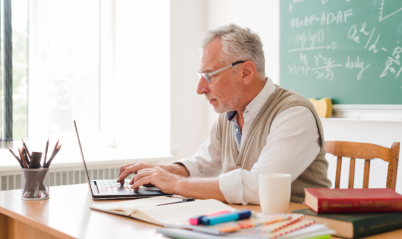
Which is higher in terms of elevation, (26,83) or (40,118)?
(26,83)

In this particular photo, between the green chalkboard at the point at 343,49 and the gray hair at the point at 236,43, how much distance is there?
774 millimetres

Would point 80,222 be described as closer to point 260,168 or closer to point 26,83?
point 260,168

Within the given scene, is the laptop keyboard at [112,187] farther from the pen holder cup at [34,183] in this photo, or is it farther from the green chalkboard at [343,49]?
the green chalkboard at [343,49]

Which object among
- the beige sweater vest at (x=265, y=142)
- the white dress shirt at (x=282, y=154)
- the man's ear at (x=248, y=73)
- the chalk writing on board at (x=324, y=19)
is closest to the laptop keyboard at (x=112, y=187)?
the white dress shirt at (x=282, y=154)

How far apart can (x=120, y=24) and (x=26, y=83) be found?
2.74ft

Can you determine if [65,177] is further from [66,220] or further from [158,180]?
[66,220]

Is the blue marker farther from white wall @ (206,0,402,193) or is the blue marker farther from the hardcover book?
white wall @ (206,0,402,193)

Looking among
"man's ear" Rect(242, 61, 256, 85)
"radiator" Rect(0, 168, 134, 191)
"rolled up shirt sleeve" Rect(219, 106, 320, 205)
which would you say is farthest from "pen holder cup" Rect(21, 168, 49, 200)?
"radiator" Rect(0, 168, 134, 191)

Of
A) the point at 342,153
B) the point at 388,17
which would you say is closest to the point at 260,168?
the point at 342,153

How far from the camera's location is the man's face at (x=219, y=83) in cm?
142

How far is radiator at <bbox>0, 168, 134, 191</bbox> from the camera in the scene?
2207 mm

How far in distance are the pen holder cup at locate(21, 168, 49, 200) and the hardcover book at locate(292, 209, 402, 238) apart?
2.51ft

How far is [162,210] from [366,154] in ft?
2.84

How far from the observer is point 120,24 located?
3.07 m
